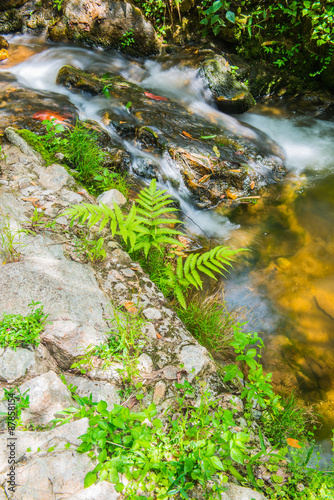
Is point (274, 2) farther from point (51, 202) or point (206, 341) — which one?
point (206, 341)

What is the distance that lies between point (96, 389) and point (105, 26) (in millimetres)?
9400

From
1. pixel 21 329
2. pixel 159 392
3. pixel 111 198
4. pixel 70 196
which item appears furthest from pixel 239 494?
pixel 70 196

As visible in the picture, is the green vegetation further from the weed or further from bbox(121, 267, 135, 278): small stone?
bbox(121, 267, 135, 278): small stone

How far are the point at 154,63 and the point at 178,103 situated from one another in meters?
2.14

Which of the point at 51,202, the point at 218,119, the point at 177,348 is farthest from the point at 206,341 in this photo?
the point at 218,119

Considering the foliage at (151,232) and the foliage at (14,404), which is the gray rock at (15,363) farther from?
the foliage at (151,232)

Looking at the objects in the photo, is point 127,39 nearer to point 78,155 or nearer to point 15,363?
point 78,155

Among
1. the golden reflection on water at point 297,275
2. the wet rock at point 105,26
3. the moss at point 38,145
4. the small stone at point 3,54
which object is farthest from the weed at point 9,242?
the wet rock at point 105,26

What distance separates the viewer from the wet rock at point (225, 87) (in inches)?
289

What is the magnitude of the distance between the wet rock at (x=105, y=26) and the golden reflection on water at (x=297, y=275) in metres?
5.97

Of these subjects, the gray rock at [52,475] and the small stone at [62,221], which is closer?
the gray rock at [52,475]

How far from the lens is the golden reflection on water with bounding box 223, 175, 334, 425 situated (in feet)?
11.4

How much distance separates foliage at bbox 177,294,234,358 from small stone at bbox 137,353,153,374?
955 mm

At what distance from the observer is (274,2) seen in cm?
791
